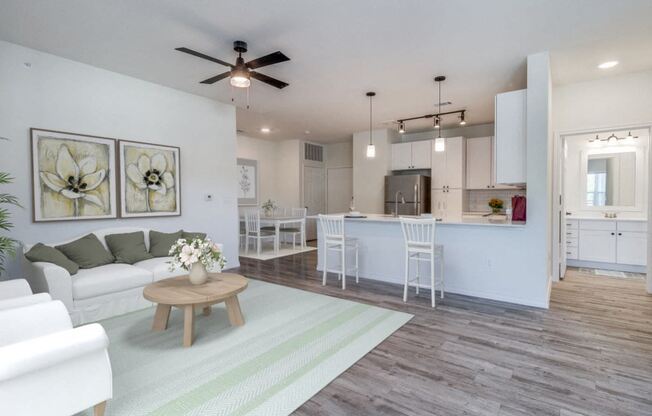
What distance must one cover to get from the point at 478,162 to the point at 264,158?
16.8 feet

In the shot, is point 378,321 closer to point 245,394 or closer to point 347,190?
point 245,394

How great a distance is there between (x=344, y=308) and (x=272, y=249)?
4126 millimetres

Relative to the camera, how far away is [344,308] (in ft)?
11.6

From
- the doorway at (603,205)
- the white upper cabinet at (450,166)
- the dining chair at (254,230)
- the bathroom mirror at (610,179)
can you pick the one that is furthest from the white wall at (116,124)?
the bathroom mirror at (610,179)

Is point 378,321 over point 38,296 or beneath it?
beneath

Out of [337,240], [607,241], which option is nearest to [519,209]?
[337,240]

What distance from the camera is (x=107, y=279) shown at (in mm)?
3238

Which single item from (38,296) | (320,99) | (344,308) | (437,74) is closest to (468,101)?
(437,74)

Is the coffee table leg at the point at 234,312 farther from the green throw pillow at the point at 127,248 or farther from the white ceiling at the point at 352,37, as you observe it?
the white ceiling at the point at 352,37

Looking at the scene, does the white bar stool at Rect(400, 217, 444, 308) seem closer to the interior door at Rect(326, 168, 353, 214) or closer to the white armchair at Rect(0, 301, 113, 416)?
the white armchair at Rect(0, 301, 113, 416)

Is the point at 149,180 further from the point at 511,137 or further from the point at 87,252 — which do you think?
A: the point at 511,137

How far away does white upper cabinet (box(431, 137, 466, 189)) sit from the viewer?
6539mm

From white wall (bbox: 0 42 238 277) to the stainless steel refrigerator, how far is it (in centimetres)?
335

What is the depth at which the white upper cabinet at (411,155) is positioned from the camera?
6.88 m
